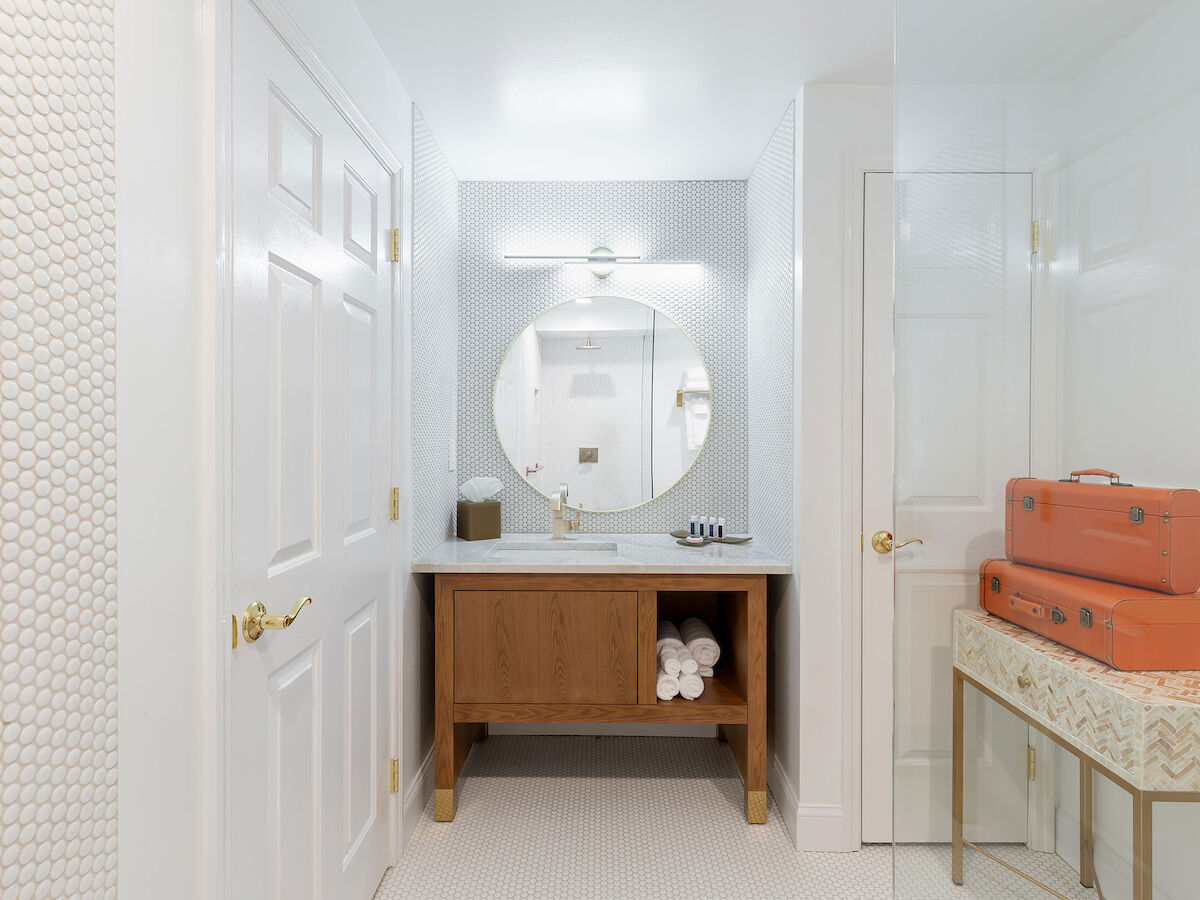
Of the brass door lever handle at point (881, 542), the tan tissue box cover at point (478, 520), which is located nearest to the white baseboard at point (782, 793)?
the brass door lever handle at point (881, 542)

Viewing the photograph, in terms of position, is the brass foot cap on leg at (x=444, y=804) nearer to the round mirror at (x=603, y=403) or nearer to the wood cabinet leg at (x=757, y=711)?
the wood cabinet leg at (x=757, y=711)

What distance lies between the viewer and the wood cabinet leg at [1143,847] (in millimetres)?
651

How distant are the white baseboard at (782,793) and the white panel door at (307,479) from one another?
1.27 m

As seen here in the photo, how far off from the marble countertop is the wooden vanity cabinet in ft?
0.12

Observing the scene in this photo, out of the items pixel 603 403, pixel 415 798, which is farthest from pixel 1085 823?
pixel 603 403

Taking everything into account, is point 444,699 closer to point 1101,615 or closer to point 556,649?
point 556,649

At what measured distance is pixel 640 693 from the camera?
2438mm

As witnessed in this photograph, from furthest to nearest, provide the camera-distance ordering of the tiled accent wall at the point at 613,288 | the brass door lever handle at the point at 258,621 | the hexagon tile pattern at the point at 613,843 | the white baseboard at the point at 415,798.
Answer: the tiled accent wall at the point at 613,288, the white baseboard at the point at 415,798, the hexagon tile pattern at the point at 613,843, the brass door lever handle at the point at 258,621

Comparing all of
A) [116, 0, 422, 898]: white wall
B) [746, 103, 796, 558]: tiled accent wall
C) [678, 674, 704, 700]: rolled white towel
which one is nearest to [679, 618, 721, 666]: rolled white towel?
[678, 674, 704, 700]: rolled white towel

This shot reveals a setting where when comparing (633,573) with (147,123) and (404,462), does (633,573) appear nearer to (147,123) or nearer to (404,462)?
(404,462)

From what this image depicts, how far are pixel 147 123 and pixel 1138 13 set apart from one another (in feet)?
3.77

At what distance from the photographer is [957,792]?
0.94m

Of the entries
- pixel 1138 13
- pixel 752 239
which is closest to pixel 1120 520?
pixel 1138 13

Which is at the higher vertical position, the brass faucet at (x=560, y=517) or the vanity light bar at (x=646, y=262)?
the vanity light bar at (x=646, y=262)
